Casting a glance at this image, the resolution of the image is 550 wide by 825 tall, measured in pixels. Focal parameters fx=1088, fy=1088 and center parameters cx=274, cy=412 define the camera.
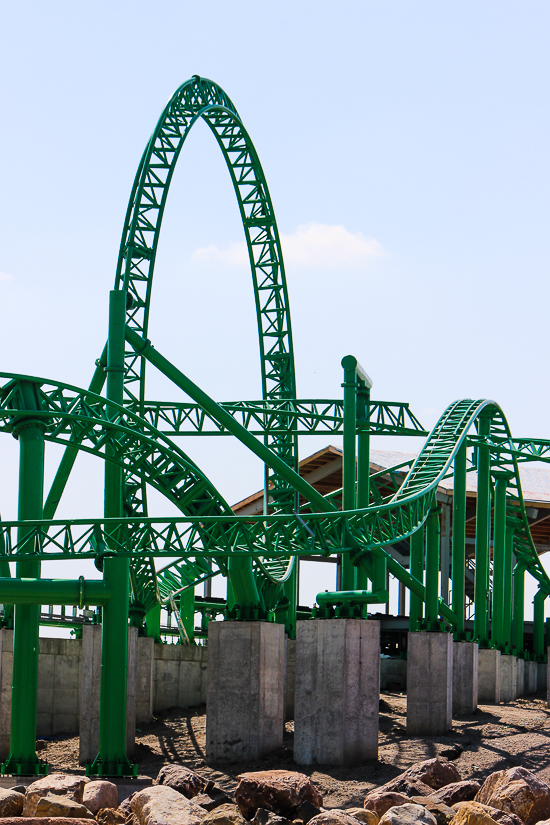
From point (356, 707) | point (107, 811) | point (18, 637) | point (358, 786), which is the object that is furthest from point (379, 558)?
point (107, 811)

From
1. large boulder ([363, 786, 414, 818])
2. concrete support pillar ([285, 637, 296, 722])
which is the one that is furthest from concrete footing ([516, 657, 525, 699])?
large boulder ([363, 786, 414, 818])

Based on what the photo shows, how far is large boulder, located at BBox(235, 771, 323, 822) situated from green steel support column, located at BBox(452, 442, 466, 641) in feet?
42.1

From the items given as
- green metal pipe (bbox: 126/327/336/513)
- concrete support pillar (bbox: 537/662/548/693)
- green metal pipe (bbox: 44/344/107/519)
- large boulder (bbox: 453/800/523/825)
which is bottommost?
concrete support pillar (bbox: 537/662/548/693)

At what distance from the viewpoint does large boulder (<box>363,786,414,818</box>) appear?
14.8 m

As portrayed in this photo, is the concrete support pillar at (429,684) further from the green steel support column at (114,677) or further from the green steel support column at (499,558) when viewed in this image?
the green steel support column at (499,558)

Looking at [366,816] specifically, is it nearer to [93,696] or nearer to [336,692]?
[336,692]

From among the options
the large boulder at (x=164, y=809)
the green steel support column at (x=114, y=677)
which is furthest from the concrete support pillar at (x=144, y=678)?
the large boulder at (x=164, y=809)

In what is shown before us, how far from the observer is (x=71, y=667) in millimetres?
27734

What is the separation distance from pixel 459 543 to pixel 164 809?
16.4 m

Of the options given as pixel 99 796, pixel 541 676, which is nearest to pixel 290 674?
pixel 541 676

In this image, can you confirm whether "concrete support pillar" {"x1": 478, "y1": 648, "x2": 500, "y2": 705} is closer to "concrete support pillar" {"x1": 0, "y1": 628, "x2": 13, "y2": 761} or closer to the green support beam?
the green support beam

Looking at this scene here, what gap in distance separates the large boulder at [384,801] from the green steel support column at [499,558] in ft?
53.5

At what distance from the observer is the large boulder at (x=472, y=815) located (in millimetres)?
13031

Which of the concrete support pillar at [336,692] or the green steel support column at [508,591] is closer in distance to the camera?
the concrete support pillar at [336,692]
